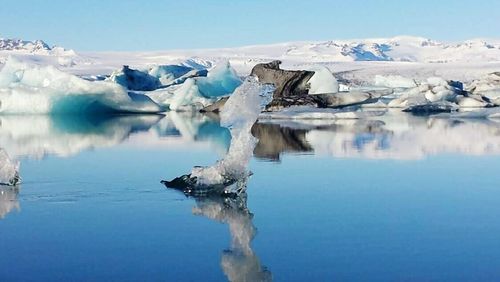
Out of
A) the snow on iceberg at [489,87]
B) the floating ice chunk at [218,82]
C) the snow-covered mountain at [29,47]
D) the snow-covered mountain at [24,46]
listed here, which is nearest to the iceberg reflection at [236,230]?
the floating ice chunk at [218,82]

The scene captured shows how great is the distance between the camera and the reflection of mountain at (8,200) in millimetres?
4104

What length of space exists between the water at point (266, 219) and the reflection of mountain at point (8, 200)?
11mm

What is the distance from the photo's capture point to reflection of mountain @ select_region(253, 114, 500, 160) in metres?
7.48

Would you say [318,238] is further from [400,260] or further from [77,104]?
[77,104]

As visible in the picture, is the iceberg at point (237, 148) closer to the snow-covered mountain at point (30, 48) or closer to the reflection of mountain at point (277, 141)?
the reflection of mountain at point (277, 141)

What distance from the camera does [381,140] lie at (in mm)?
8828

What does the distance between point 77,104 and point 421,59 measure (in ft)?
375

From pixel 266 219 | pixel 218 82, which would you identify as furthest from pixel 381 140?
pixel 218 82

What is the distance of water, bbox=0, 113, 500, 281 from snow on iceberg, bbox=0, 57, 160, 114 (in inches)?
304

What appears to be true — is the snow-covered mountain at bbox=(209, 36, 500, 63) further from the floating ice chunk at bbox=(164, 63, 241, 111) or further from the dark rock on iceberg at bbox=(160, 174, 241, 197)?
the dark rock on iceberg at bbox=(160, 174, 241, 197)

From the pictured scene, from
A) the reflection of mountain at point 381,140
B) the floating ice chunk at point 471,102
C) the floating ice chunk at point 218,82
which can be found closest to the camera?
the reflection of mountain at point 381,140

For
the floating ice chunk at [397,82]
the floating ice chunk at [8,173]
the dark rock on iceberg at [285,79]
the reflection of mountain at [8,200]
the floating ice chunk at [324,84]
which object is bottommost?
the reflection of mountain at [8,200]

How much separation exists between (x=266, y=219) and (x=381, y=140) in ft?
17.1

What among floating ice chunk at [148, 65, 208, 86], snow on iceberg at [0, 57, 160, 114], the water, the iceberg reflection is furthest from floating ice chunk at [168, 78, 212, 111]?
Answer: the iceberg reflection
